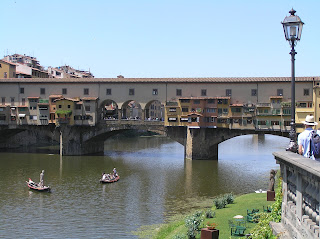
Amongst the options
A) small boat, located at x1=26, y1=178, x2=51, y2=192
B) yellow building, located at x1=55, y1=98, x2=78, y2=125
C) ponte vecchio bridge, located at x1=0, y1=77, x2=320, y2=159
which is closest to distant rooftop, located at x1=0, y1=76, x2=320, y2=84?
ponte vecchio bridge, located at x1=0, y1=77, x2=320, y2=159

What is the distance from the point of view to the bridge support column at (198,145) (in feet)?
199

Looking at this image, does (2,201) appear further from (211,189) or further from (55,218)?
(211,189)

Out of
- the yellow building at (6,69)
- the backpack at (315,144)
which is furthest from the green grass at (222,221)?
the yellow building at (6,69)

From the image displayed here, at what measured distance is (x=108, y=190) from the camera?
39312 mm

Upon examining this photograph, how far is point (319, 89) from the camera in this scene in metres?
55.8

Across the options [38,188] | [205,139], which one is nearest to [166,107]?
[205,139]

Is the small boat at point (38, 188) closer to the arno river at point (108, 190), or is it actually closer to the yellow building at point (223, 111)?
the arno river at point (108, 190)

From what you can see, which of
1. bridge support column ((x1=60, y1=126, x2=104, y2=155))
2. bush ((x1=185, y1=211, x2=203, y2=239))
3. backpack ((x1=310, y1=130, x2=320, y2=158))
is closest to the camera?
backpack ((x1=310, y1=130, x2=320, y2=158))

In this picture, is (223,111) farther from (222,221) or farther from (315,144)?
(315,144)

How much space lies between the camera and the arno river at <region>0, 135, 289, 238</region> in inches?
1089

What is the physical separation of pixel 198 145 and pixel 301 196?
165 feet

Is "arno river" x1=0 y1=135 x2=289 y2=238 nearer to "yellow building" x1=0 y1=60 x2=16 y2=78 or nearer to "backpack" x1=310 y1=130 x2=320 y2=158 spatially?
"backpack" x1=310 y1=130 x2=320 y2=158

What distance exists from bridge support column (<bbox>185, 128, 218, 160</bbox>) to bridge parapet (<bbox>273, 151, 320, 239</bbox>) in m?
47.5

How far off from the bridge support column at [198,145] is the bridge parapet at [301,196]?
47.5 m
